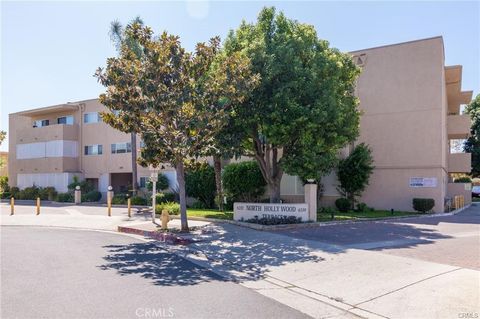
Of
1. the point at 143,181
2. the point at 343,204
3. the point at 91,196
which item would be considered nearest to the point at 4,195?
the point at 91,196

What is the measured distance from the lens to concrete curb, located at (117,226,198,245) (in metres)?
13.4

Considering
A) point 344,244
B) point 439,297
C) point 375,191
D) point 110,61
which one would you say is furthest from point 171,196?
point 439,297

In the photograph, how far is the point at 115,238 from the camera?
14453 millimetres

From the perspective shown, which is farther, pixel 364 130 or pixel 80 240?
pixel 364 130

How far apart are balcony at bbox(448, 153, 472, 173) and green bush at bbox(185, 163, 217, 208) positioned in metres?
19.5

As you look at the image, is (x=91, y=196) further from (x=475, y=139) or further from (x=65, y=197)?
(x=475, y=139)

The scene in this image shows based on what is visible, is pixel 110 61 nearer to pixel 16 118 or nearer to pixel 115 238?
pixel 115 238

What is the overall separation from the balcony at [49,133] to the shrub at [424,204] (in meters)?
29.8

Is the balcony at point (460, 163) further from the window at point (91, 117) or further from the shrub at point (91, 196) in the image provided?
the window at point (91, 117)

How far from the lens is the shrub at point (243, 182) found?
24156mm

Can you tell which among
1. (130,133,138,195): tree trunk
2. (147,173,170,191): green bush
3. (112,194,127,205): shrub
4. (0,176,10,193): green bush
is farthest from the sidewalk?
(0,176,10,193): green bush

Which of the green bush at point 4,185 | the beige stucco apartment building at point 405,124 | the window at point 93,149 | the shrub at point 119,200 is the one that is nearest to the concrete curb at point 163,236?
the beige stucco apartment building at point 405,124

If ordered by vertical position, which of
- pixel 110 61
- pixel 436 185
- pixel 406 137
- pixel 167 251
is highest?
pixel 110 61

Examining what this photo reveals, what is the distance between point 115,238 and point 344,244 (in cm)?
792
